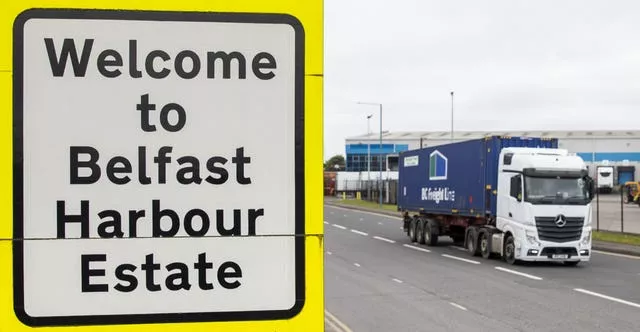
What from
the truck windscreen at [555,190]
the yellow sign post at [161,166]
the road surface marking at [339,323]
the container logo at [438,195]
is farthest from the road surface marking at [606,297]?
the yellow sign post at [161,166]

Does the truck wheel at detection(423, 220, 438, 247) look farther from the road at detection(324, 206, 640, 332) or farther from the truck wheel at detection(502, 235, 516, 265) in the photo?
the truck wheel at detection(502, 235, 516, 265)

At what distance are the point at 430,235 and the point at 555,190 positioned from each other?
714cm

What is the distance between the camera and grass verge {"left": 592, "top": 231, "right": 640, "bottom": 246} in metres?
24.8

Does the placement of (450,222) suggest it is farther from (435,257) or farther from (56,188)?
(56,188)

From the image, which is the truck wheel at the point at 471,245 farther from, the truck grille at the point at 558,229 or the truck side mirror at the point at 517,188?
the truck grille at the point at 558,229

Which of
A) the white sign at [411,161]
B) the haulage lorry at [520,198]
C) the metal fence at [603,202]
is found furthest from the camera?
the metal fence at [603,202]

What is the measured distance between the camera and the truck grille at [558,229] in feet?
62.4

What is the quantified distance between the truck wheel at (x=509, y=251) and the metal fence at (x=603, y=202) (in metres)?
6.18

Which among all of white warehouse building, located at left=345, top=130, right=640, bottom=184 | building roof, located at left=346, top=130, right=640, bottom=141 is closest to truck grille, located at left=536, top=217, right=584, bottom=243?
white warehouse building, located at left=345, top=130, right=640, bottom=184

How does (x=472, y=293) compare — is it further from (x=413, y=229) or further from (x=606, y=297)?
(x=413, y=229)

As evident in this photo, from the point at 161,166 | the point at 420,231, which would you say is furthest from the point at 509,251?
the point at 161,166

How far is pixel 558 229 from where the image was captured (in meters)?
19.2

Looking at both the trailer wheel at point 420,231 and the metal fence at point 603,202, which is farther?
the metal fence at point 603,202

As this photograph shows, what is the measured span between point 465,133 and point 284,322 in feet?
385
